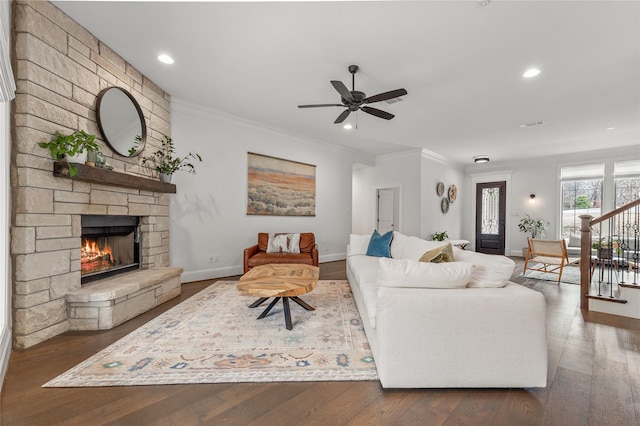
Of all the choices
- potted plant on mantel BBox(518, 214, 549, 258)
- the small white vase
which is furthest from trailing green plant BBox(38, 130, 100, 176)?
potted plant on mantel BBox(518, 214, 549, 258)

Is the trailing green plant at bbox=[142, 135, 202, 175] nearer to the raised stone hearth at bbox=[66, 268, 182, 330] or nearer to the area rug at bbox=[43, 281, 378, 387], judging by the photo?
the raised stone hearth at bbox=[66, 268, 182, 330]

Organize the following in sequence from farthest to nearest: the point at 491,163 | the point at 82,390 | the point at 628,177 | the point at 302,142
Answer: the point at 491,163, the point at 628,177, the point at 302,142, the point at 82,390

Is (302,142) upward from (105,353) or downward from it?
upward

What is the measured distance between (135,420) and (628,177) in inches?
383

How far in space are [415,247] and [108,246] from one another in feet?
12.0

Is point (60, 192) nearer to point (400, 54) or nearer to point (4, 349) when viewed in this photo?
point (4, 349)

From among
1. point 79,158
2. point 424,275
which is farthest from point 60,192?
point 424,275

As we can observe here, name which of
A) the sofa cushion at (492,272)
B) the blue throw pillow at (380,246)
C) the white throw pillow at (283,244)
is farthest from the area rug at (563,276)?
the white throw pillow at (283,244)

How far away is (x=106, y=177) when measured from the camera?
2.68m

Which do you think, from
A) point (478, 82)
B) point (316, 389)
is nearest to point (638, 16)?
point (478, 82)

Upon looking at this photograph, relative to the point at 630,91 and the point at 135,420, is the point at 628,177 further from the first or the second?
the point at 135,420

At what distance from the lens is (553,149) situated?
667 centimetres

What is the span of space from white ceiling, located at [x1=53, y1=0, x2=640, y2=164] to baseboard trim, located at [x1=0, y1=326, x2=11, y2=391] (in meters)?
2.66

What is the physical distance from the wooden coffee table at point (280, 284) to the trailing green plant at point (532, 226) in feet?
24.0
